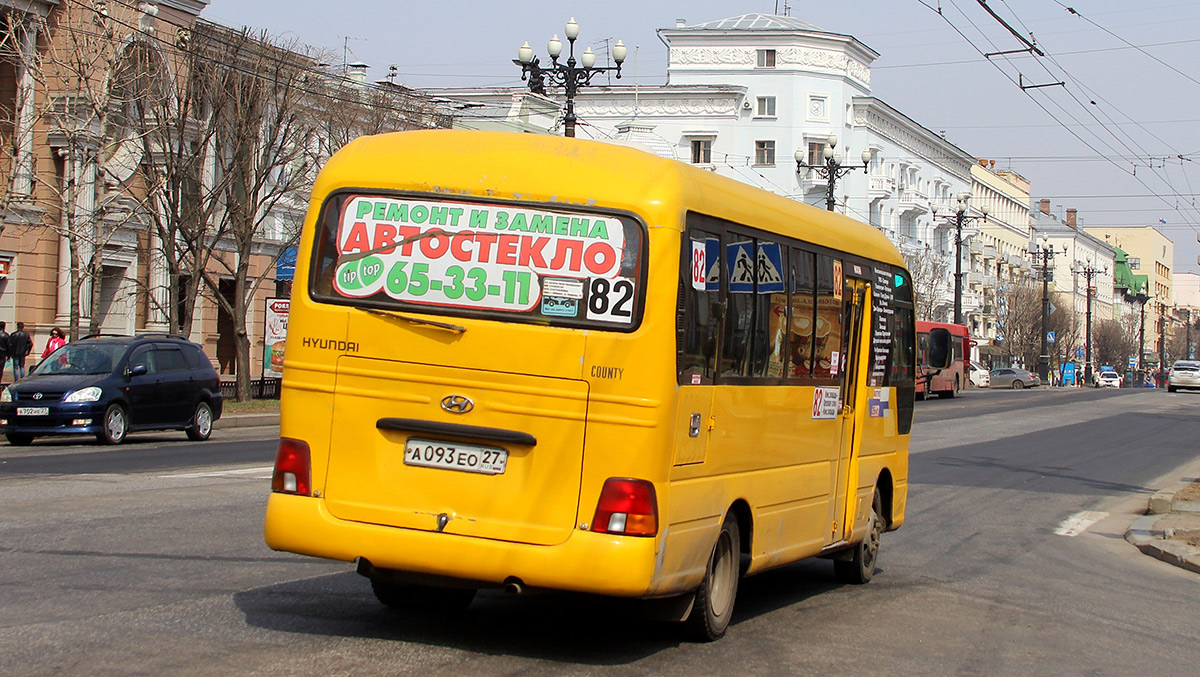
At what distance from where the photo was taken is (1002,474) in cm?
2342

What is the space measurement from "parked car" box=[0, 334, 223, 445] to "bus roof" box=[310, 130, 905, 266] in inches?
601

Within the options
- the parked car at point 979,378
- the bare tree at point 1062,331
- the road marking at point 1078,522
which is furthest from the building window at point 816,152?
the road marking at point 1078,522

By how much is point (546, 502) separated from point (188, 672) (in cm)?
181

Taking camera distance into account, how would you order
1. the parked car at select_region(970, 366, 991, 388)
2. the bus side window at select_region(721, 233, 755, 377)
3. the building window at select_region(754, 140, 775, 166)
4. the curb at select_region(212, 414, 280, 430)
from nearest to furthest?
1. the bus side window at select_region(721, 233, 755, 377)
2. the curb at select_region(212, 414, 280, 430)
3. the building window at select_region(754, 140, 775, 166)
4. the parked car at select_region(970, 366, 991, 388)

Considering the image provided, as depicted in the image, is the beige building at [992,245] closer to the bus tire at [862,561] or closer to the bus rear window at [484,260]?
the bus tire at [862,561]

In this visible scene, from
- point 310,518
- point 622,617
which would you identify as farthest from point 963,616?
point 310,518

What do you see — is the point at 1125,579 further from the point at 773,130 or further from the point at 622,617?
the point at 773,130

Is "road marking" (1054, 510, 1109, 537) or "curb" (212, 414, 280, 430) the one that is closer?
"road marking" (1054, 510, 1109, 537)

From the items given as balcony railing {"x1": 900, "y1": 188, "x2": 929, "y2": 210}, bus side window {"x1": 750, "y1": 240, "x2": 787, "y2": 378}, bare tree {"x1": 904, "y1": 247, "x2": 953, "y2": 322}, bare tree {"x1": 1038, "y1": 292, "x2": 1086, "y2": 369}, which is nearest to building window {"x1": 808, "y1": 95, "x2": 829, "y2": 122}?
bare tree {"x1": 904, "y1": 247, "x2": 953, "y2": 322}

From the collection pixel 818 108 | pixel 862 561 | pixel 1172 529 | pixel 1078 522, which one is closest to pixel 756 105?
pixel 818 108

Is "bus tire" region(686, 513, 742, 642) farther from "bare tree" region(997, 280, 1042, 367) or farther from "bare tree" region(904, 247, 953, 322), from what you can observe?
"bare tree" region(997, 280, 1042, 367)

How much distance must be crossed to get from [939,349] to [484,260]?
637 centimetres

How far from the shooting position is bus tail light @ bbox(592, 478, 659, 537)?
22.3 feet

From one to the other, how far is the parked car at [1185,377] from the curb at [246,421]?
57.4 metres
